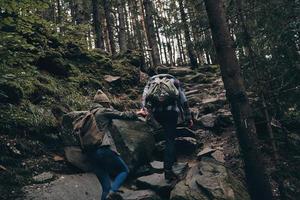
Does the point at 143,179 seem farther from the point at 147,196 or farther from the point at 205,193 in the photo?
the point at 205,193

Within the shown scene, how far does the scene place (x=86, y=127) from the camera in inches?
272

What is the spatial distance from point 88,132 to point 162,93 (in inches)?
73.8

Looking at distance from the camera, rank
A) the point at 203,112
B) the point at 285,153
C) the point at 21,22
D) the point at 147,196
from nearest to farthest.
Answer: the point at 147,196
the point at 21,22
the point at 285,153
the point at 203,112

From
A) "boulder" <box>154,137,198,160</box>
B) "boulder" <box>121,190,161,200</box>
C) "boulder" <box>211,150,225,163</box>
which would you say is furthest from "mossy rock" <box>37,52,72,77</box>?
"boulder" <box>121,190,161,200</box>

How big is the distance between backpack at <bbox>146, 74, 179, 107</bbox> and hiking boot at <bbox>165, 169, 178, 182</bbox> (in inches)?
60.8

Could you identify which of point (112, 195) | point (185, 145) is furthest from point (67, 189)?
point (185, 145)

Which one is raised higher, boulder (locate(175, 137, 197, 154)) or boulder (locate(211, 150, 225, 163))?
boulder (locate(175, 137, 197, 154))

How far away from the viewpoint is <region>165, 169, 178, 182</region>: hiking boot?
309 inches

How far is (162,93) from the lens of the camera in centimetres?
768

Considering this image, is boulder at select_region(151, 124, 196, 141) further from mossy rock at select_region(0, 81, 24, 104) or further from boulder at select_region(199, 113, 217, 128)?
mossy rock at select_region(0, 81, 24, 104)

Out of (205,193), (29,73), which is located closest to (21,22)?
(29,73)

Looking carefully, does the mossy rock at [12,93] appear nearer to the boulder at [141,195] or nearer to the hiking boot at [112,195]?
the boulder at [141,195]

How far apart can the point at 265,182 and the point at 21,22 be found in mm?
6364

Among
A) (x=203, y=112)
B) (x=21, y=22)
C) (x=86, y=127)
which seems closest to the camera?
(x=86, y=127)
